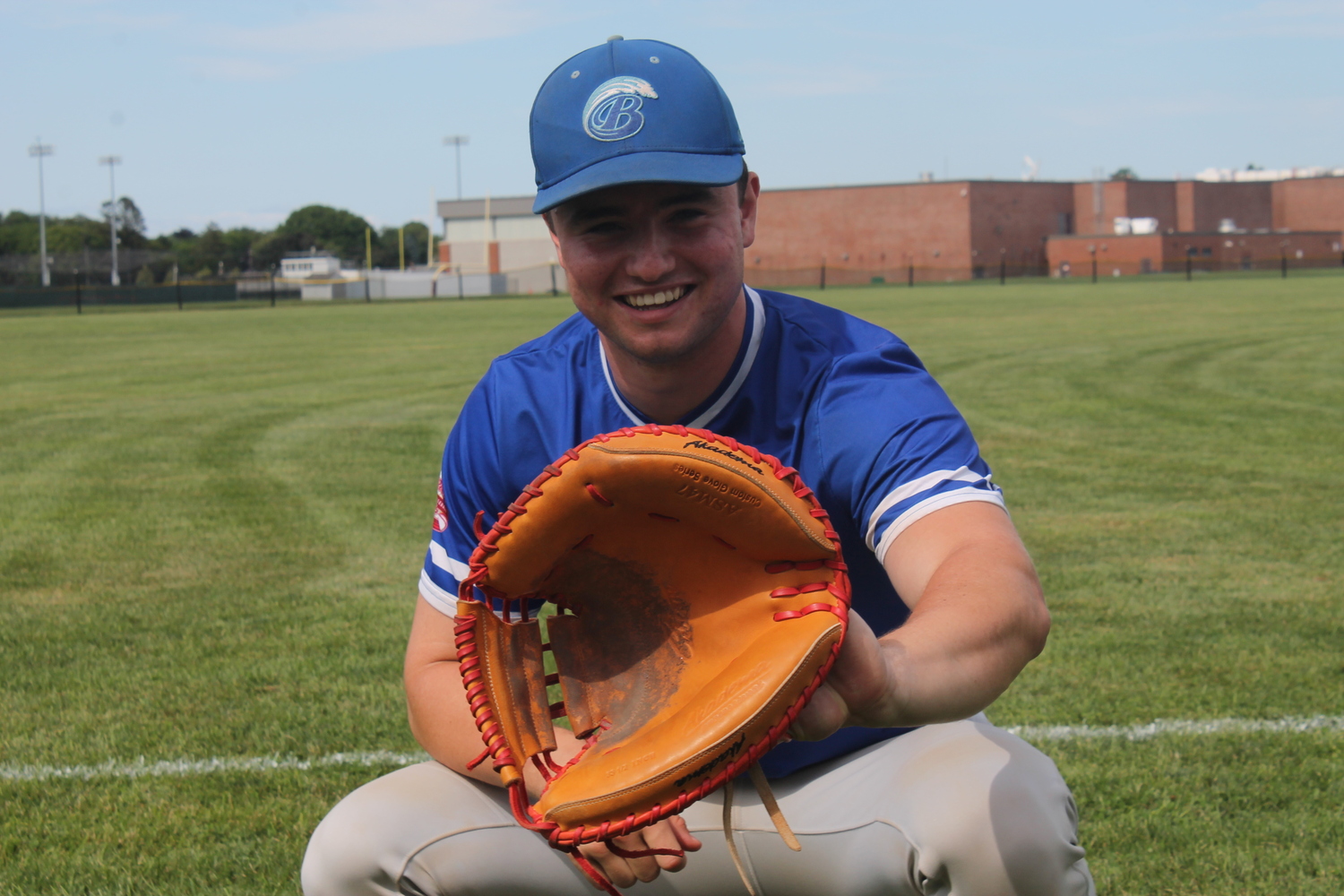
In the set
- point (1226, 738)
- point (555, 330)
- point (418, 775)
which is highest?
point (555, 330)

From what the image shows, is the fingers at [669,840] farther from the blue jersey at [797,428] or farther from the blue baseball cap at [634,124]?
→ the blue baseball cap at [634,124]

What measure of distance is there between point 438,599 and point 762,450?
64cm

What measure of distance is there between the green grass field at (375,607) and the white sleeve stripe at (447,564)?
1.04m

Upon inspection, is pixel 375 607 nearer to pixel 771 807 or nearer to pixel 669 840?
pixel 669 840

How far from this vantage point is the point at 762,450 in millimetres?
2227

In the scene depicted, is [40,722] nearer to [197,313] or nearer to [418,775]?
[418,775]

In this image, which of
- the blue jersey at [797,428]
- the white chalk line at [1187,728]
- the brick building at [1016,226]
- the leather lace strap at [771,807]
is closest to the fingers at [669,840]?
the leather lace strap at [771,807]

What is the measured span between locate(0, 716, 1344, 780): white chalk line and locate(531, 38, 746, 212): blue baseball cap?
2.04 metres

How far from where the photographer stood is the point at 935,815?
73.0 inches

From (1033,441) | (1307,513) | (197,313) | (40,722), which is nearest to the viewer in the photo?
(40,722)

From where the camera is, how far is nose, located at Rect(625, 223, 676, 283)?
2.11m

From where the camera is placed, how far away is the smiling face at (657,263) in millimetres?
2115

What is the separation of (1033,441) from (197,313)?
34.7m

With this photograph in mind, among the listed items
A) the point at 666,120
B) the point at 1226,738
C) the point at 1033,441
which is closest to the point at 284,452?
the point at 1033,441
